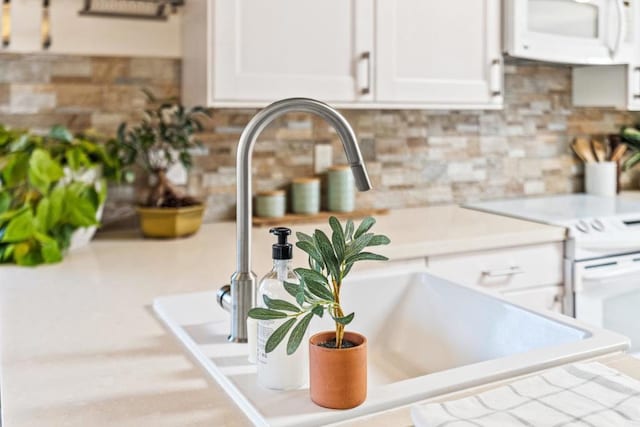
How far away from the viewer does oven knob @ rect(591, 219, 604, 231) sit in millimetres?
2209

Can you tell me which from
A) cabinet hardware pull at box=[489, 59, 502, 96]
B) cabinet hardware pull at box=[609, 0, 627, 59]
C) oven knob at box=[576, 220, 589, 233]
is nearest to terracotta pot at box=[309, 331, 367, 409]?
oven knob at box=[576, 220, 589, 233]

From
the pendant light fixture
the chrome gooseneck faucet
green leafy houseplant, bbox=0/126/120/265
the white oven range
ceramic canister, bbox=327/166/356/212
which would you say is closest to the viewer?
the chrome gooseneck faucet

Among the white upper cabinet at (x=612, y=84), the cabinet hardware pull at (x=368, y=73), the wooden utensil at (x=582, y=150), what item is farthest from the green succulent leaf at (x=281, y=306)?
the wooden utensil at (x=582, y=150)

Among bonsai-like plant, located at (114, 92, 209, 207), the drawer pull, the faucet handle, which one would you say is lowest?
the drawer pull

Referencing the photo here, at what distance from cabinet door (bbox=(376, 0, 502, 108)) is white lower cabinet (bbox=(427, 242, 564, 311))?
0.60 metres

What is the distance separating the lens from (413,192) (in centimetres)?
268

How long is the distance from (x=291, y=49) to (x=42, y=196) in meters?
0.86

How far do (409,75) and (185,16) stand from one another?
791mm

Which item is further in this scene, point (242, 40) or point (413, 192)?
point (413, 192)

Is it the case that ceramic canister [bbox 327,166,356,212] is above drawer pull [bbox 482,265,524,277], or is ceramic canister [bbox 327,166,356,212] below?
above

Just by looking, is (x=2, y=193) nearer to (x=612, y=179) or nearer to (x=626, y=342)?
(x=626, y=342)

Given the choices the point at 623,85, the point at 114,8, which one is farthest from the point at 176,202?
the point at 623,85

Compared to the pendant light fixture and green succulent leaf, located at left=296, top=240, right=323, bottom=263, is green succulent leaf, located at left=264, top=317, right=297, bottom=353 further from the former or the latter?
the pendant light fixture

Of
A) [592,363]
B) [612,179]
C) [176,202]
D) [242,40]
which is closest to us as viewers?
[592,363]
